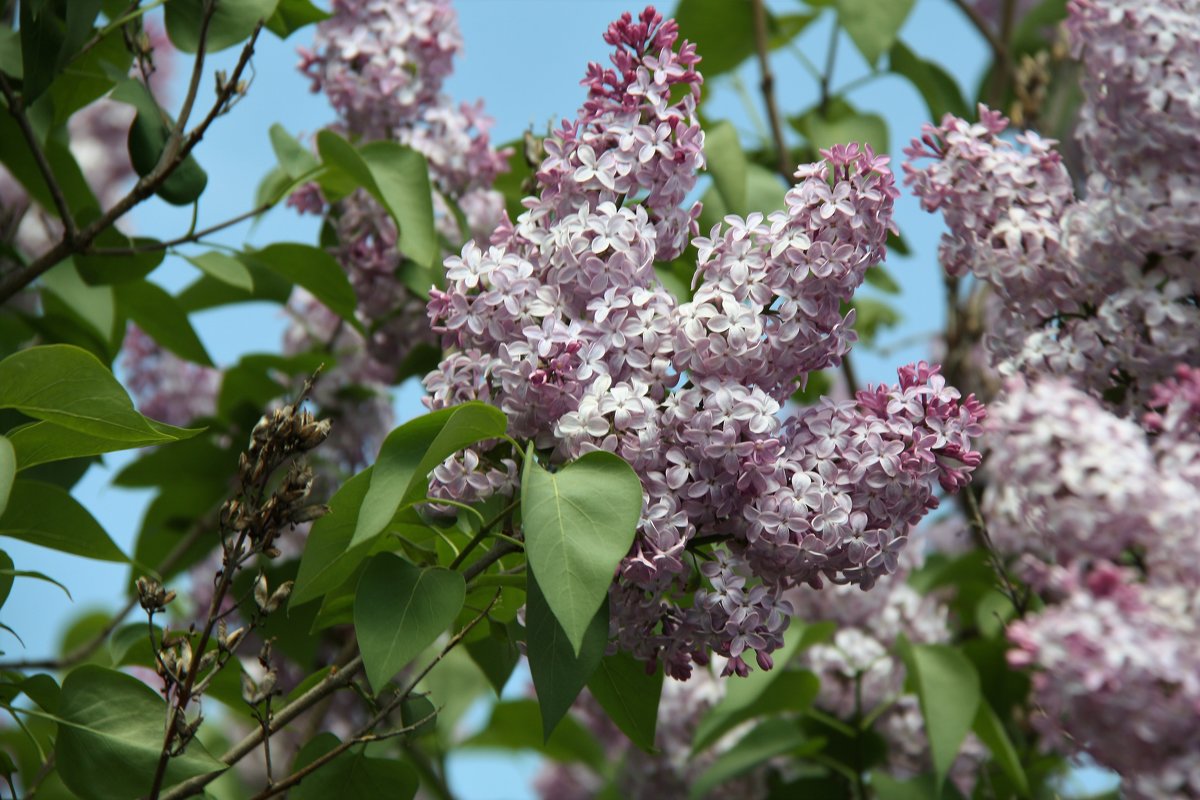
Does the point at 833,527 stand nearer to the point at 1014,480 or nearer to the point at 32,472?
the point at 1014,480

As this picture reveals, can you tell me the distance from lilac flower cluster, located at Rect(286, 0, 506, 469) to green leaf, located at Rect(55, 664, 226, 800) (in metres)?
0.72

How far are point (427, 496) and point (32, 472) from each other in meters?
0.59

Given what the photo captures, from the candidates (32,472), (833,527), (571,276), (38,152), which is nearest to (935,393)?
(833,527)

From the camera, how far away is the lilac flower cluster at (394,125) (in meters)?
1.58

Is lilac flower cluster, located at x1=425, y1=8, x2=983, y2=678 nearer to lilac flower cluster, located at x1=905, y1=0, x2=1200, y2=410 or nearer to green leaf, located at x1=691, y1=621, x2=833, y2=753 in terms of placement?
lilac flower cluster, located at x1=905, y1=0, x2=1200, y2=410

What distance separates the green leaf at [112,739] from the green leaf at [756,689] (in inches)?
27.0

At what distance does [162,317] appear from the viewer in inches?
59.2

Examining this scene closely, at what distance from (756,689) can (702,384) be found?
689 mm

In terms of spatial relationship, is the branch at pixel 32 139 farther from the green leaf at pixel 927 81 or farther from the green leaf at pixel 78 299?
the green leaf at pixel 927 81

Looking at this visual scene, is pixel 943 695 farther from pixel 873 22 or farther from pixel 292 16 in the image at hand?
pixel 292 16

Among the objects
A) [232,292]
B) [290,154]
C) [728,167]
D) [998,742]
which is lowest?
[998,742]

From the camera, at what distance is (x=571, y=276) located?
3.00ft

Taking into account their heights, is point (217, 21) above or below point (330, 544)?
above

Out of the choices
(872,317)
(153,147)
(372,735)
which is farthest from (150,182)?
(872,317)
